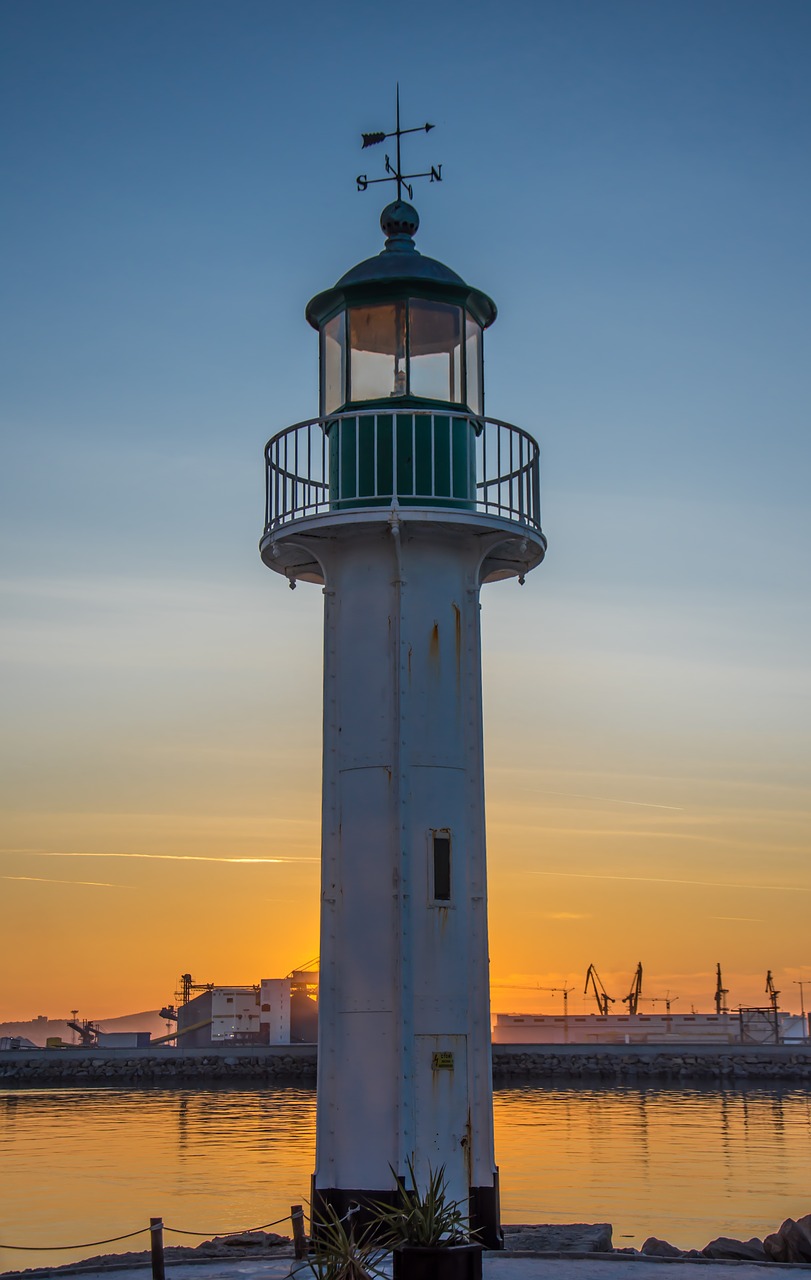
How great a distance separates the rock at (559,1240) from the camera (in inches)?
659

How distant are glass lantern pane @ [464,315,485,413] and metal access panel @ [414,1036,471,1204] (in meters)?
7.46

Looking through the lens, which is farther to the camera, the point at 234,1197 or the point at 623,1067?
the point at 623,1067

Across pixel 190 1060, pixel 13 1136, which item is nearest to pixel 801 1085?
pixel 190 1060

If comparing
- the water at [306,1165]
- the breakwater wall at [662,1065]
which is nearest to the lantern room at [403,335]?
the water at [306,1165]

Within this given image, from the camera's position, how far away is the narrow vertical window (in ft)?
54.6

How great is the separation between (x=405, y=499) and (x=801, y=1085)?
61939 millimetres

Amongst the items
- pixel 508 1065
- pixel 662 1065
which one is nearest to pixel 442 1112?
pixel 662 1065

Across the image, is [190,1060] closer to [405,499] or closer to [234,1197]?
[234,1197]

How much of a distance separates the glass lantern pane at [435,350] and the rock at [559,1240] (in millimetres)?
9785

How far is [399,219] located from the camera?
1853 centimetres

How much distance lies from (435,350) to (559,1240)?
34.7ft

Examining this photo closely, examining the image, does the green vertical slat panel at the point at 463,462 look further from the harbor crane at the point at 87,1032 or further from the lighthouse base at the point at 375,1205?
the harbor crane at the point at 87,1032

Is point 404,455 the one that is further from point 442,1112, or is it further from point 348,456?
point 442,1112

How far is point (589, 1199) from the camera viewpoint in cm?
3133
